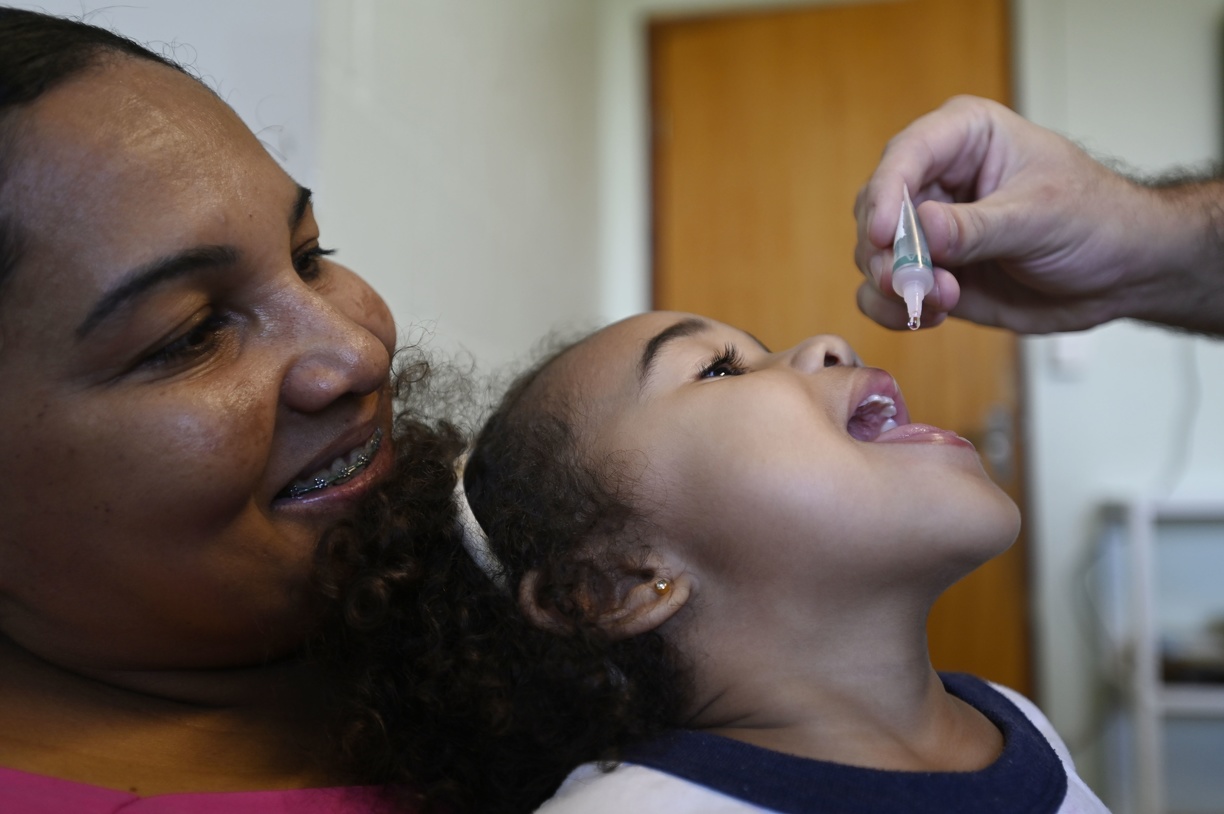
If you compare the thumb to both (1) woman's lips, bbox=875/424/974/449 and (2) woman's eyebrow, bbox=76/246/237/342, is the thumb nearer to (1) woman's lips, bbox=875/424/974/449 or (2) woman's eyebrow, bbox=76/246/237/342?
(1) woman's lips, bbox=875/424/974/449

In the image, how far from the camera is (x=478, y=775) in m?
0.89

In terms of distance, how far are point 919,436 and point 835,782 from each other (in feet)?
1.20

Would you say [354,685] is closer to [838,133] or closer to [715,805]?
[715,805]

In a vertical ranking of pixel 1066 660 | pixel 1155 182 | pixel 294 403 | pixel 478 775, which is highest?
pixel 1155 182

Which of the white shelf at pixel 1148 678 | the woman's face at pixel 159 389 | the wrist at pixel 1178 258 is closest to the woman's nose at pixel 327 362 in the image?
the woman's face at pixel 159 389

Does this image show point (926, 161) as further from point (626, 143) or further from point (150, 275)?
point (626, 143)

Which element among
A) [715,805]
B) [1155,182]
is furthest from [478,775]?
[1155,182]

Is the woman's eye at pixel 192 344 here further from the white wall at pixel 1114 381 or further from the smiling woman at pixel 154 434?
the white wall at pixel 1114 381

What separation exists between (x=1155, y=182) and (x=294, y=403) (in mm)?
1310

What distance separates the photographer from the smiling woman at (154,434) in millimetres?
702

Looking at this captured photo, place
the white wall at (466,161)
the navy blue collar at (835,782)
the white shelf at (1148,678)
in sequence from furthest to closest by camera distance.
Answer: the white shelf at (1148,678) < the white wall at (466,161) < the navy blue collar at (835,782)

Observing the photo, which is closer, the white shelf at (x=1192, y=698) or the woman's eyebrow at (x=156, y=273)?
the woman's eyebrow at (x=156, y=273)

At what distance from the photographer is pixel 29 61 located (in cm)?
75

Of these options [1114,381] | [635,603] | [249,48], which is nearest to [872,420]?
[635,603]
